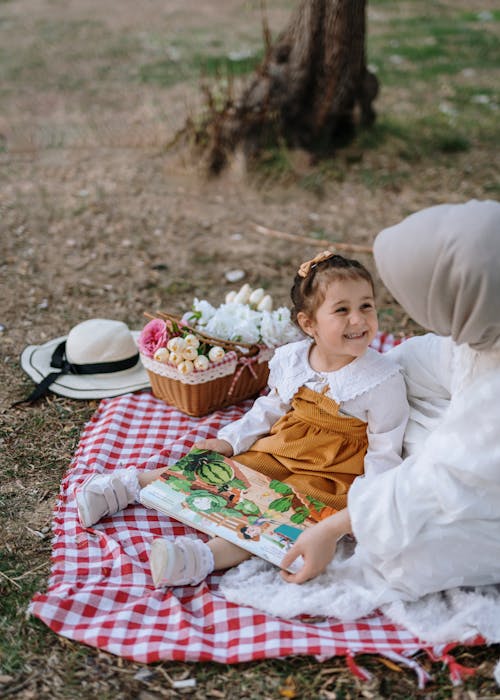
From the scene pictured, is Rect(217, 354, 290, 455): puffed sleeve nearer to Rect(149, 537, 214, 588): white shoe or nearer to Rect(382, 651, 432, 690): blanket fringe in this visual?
Rect(149, 537, 214, 588): white shoe

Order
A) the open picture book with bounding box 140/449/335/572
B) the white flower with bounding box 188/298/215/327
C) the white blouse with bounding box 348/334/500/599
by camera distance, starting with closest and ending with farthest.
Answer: the white blouse with bounding box 348/334/500/599 < the open picture book with bounding box 140/449/335/572 < the white flower with bounding box 188/298/215/327

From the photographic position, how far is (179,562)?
2490 mm

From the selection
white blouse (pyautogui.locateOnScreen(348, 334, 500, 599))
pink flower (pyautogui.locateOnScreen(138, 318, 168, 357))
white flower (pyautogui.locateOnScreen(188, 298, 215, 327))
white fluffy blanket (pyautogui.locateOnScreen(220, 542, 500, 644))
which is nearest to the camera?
white blouse (pyautogui.locateOnScreen(348, 334, 500, 599))

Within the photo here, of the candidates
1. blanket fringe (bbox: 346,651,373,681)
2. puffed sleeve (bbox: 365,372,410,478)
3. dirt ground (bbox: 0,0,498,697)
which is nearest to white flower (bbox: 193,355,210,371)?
dirt ground (bbox: 0,0,498,697)

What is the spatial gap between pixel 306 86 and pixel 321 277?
363 centimetres

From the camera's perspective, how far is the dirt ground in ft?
11.7

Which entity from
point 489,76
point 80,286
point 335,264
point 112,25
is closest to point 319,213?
point 80,286

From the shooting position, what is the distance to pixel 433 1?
1309 cm

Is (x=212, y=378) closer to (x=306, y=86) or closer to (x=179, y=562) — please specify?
(x=179, y=562)

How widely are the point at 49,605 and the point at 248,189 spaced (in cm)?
424

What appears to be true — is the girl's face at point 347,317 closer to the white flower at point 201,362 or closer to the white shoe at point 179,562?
the white flower at point 201,362

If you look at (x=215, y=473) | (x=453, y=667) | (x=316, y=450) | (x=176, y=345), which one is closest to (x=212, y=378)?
(x=176, y=345)

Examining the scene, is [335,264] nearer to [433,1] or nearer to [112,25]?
[112,25]

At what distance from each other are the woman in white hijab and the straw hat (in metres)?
1.43
